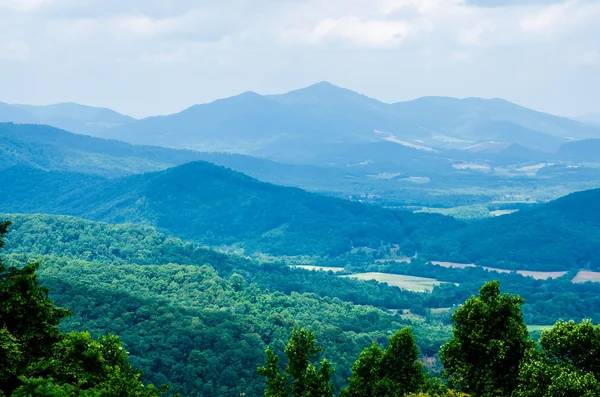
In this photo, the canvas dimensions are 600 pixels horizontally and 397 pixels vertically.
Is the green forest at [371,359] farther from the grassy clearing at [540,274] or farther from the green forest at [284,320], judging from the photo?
the grassy clearing at [540,274]

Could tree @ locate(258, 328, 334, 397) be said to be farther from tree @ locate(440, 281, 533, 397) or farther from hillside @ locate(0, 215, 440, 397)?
hillside @ locate(0, 215, 440, 397)

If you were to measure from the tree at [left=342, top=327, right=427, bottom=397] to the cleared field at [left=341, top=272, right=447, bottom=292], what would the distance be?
392ft

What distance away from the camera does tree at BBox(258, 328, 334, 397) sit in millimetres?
34000

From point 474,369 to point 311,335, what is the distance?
24.0 feet

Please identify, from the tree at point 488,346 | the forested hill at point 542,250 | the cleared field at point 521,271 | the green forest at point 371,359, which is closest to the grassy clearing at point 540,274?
the cleared field at point 521,271

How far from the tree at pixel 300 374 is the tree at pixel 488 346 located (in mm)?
5237

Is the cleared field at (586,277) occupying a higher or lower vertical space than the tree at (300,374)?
lower

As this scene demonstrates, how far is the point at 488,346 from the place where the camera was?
33125 millimetres

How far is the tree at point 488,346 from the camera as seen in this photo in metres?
33.2

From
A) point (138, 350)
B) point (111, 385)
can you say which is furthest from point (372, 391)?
point (138, 350)

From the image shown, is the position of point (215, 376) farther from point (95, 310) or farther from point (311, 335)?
point (311, 335)

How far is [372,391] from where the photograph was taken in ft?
114

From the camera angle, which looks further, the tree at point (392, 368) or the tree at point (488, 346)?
the tree at point (392, 368)

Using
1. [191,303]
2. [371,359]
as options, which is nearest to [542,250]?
[191,303]
